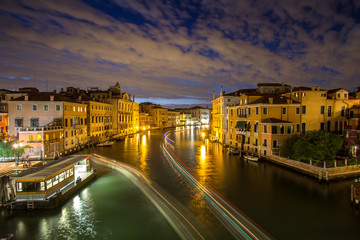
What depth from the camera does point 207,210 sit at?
12648mm

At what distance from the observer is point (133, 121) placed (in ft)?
210

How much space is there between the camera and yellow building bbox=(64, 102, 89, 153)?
30734mm

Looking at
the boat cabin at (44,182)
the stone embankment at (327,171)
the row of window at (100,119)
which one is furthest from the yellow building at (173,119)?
the boat cabin at (44,182)

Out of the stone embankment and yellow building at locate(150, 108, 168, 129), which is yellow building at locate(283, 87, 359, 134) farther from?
yellow building at locate(150, 108, 168, 129)

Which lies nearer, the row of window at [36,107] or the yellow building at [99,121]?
the row of window at [36,107]

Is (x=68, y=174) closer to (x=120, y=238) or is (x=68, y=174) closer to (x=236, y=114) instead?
(x=120, y=238)

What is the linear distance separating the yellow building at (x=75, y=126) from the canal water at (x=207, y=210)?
14.6 meters

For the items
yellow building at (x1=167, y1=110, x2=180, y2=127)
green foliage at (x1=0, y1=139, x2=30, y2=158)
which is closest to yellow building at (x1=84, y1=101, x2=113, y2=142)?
green foliage at (x1=0, y1=139, x2=30, y2=158)

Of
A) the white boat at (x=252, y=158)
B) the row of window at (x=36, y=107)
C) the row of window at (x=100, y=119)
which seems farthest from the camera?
the row of window at (x=100, y=119)

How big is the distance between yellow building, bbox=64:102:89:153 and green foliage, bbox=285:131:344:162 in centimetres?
2836

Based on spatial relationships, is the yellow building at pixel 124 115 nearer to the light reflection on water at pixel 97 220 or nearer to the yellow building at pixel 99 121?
the yellow building at pixel 99 121

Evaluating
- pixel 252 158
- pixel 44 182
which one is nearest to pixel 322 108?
pixel 252 158

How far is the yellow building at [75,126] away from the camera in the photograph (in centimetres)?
3073

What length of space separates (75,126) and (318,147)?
3170cm
